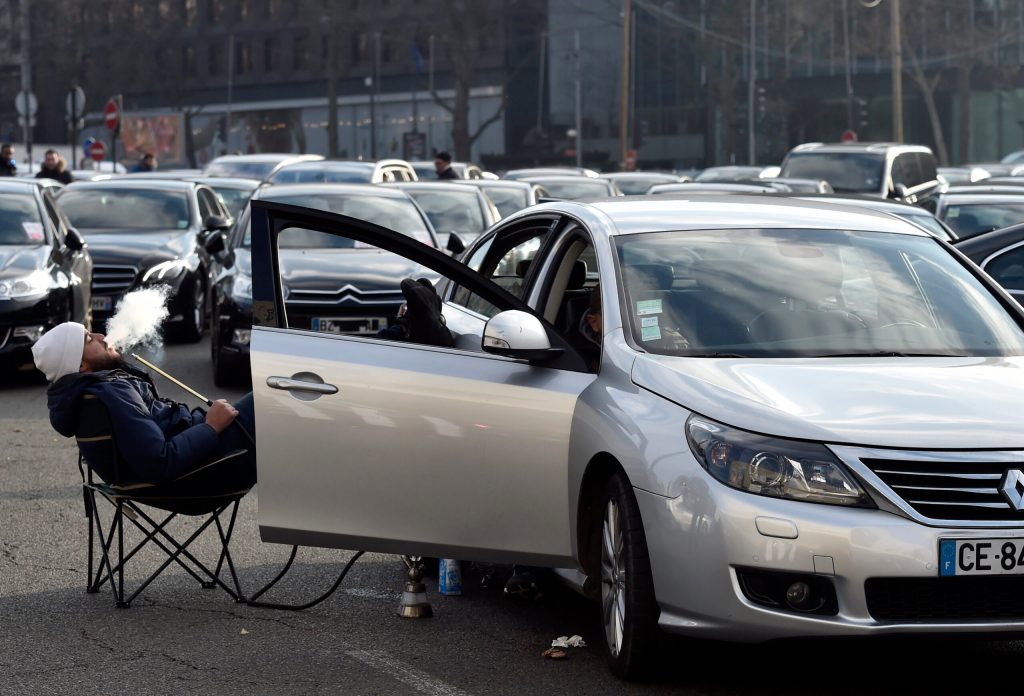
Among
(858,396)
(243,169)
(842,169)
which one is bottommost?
(858,396)

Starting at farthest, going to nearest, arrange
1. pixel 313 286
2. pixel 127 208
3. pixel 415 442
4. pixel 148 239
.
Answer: pixel 127 208
pixel 148 239
pixel 313 286
pixel 415 442

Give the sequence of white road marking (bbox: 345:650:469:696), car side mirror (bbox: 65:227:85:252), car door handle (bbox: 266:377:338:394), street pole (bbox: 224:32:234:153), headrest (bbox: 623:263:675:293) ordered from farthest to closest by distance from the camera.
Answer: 1. street pole (bbox: 224:32:234:153)
2. car side mirror (bbox: 65:227:85:252)
3. headrest (bbox: 623:263:675:293)
4. car door handle (bbox: 266:377:338:394)
5. white road marking (bbox: 345:650:469:696)

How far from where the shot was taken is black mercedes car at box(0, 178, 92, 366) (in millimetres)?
13578

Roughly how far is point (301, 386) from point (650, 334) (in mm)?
1197

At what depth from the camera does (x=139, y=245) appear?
1725 cm

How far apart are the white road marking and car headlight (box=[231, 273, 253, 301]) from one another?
779cm

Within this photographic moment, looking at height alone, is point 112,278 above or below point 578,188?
below

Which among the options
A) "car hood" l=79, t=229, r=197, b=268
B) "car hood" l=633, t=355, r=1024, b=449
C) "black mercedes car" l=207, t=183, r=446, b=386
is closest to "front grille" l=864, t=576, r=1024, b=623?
"car hood" l=633, t=355, r=1024, b=449

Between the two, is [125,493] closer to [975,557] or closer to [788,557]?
[788,557]

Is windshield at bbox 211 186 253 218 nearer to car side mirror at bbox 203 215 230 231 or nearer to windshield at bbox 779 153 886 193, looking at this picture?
windshield at bbox 779 153 886 193

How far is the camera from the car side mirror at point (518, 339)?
564 centimetres

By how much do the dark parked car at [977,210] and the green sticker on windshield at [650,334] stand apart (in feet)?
32.7

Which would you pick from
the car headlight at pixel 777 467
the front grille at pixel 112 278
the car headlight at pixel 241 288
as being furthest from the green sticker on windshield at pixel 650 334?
the front grille at pixel 112 278

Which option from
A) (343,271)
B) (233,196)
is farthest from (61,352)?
(233,196)
